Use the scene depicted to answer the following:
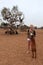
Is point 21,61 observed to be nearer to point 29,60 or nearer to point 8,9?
point 29,60

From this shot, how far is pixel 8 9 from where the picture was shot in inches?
1540

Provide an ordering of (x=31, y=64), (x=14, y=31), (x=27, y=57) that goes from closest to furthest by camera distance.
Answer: (x=31, y=64)
(x=27, y=57)
(x=14, y=31)

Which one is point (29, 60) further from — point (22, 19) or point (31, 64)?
point (22, 19)

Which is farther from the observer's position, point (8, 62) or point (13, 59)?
point (13, 59)

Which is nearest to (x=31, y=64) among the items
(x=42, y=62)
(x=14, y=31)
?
(x=42, y=62)

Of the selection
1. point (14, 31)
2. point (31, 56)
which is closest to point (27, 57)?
point (31, 56)

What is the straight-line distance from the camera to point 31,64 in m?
10.4

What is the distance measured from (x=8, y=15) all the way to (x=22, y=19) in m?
2.43

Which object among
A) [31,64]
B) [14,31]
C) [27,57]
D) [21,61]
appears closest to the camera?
[31,64]

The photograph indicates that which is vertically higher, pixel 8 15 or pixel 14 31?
pixel 8 15

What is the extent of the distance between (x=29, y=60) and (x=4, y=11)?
28.3 meters

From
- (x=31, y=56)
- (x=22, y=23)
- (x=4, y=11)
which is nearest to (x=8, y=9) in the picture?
(x=4, y=11)

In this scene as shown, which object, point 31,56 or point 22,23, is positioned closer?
point 31,56

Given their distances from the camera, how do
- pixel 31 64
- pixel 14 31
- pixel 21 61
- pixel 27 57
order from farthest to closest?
pixel 14 31
pixel 27 57
pixel 21 61
pixel 31 64
